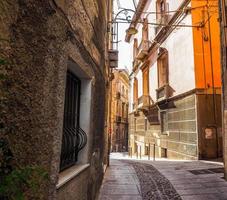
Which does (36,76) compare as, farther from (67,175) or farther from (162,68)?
(162,68)

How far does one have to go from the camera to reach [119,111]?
102ft

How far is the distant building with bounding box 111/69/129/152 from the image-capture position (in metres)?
28.5

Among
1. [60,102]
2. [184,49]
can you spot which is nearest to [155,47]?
[184,49]

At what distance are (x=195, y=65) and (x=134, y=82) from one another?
1226 centimetres

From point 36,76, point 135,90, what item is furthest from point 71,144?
point 135,90

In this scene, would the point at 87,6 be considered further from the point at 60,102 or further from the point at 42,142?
the point at 42,142

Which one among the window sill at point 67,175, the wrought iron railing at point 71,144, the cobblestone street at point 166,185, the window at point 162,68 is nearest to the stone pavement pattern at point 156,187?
the cobblestone street at point 166,185

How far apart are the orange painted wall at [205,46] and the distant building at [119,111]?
18.4 meters

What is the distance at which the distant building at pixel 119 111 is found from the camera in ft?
93.5

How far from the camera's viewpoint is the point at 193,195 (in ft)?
13.2

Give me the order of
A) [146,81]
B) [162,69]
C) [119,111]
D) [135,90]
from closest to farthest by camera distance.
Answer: [162,69] → [146,81] → [135,90] → [119,111]

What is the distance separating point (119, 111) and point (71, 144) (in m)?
28.4

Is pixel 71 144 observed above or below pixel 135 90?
below

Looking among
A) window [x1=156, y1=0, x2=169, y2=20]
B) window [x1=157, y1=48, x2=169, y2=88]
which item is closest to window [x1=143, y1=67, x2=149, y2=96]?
window [x1=157, y1=48, x2=169, y2=88]
